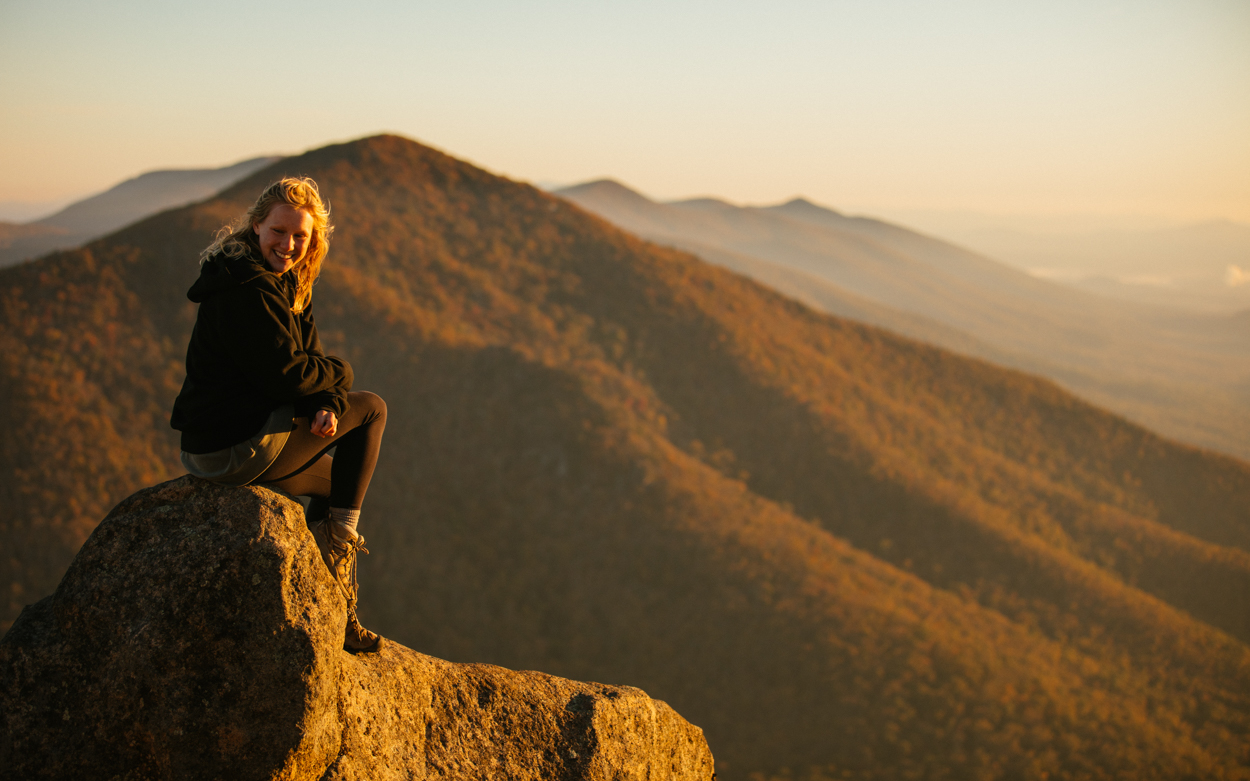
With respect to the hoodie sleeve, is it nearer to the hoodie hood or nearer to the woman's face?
the hoodie hood

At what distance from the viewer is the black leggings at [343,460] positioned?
478 cm

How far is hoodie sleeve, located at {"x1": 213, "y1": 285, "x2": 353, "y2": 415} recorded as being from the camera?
430 cm

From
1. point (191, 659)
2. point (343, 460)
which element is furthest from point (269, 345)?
point (191, 659)

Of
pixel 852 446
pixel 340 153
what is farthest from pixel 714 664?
pixel 340 153

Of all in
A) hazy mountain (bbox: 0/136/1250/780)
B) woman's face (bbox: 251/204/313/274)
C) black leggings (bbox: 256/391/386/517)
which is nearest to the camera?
woman's face (bbox: 251/204/313/274)

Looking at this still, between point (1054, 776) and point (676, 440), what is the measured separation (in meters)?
19.6

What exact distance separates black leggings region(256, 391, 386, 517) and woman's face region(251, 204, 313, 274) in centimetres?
98

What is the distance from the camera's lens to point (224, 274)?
4.33 metres

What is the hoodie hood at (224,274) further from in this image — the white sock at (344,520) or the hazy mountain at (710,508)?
the hazy mountain at (710,508)

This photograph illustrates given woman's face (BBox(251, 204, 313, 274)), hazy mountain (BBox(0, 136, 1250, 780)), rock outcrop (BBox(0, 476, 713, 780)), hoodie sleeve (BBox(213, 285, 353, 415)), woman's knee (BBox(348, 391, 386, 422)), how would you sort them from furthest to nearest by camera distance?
hazy mountain (BBox(0, 136, 1250, 780)), woman's knee (BBox(348, 391, 386, 422)), woman's face (BBox(251, 204, 313, 274)), hoodie sleeve (BBox(213, 285, 353, 415)), rock outcrop (BBox(0, 476, 713, 780))

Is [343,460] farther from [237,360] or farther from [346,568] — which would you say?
[237,360]

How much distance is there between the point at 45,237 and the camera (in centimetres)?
13875

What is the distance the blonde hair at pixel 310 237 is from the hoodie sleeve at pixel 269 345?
0.26 meters

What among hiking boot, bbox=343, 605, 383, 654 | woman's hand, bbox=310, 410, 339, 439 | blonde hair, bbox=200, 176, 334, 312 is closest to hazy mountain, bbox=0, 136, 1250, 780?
hiking boot, bbox=343, 605, 383, 654
